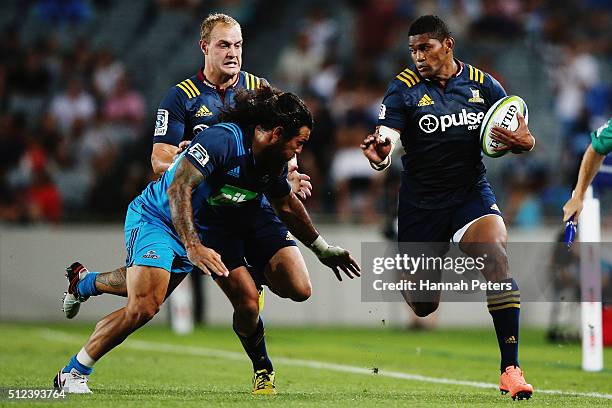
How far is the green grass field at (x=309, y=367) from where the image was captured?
7.75m

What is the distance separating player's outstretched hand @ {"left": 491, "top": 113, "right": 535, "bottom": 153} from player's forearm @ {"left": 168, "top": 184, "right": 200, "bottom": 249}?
227 cm

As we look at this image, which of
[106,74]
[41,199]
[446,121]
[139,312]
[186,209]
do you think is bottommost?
[139,312]

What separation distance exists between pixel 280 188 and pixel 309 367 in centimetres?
344

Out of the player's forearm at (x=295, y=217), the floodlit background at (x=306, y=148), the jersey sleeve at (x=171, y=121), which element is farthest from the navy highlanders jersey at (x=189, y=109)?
the floodlit background at (x=306, y=148)

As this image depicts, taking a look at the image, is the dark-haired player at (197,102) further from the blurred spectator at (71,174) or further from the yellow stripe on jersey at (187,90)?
the blurred spectator at (71,174)

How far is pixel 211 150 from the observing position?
7.37 m

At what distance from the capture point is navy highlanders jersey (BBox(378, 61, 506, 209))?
340 inches

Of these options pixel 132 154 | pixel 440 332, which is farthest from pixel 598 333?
pixel 132 154

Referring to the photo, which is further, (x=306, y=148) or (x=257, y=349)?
(x=306, y=148)

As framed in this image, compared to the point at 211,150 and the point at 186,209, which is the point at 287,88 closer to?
the point at 211,150

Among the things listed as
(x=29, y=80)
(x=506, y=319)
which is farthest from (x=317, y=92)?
(x=506, y=319)

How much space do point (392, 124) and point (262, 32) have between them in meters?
12.9

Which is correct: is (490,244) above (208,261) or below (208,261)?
above

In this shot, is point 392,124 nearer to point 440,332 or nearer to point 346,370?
point 346,370
